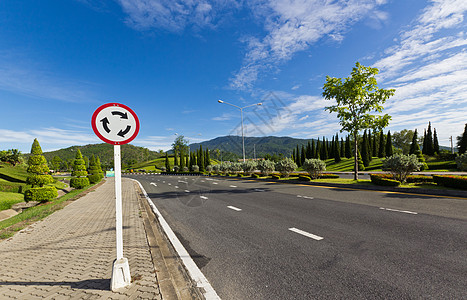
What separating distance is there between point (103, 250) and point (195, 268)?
7.92 ft

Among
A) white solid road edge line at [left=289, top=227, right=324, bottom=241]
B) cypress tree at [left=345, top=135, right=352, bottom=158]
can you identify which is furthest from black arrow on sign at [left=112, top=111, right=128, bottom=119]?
cypress tree at [left=345, top=135, right=352, bottom=158]

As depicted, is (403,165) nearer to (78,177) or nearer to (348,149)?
(78,177)

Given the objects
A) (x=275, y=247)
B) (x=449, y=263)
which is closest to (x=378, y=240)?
(x=449, y=263)

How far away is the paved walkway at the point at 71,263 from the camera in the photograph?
305cm

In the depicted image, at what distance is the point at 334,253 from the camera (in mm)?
4289

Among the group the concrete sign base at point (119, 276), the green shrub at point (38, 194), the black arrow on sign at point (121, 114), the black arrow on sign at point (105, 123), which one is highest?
the black arrow on sign at point (121, 114)

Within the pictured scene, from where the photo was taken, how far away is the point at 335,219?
6.93m

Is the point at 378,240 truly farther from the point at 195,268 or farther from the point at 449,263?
the point at 195,268

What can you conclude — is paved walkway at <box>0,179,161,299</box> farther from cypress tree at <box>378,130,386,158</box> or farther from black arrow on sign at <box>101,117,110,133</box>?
cypress tree at <box>378,130,386,158</box>

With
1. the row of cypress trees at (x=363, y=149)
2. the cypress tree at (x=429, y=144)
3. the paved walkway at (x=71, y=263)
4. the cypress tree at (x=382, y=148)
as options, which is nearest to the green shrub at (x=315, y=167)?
the paved walkway at (x=71, y=263)

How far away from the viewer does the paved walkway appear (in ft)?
10.0

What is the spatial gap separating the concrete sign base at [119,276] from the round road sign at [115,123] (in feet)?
6.23

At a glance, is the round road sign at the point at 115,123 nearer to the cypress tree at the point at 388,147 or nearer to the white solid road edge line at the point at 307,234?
the white solid road edge line at the point at 307,234

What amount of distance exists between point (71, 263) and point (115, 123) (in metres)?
3.07
